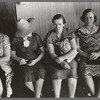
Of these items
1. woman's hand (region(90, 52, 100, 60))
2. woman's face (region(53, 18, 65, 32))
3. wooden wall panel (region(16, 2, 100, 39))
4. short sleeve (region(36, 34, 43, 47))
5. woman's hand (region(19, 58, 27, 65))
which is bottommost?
woman's hand (region(19, 58, 27, 65))

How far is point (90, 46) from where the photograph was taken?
1.55 m

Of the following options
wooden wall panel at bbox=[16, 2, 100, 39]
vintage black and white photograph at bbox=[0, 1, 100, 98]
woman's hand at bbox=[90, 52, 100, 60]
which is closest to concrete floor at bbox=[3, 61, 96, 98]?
vintage black and white photograph at bbox=[0, 1, 100, 98]

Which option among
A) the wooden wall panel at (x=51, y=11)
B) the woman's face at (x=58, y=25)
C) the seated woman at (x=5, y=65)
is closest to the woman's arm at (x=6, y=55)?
the seated woman at (x=5, y=65)

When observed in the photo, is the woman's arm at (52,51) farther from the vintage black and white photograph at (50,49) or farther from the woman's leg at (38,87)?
the woman's leg at (38,87)

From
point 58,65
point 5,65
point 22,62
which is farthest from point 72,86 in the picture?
point 5,65

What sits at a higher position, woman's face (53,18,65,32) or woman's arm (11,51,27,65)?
woman's face (53,18,65,32)

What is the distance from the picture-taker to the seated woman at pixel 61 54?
1.55 metres

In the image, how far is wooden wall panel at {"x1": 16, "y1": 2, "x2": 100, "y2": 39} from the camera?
5.05 ft

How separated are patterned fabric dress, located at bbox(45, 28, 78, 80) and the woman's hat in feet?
0.40

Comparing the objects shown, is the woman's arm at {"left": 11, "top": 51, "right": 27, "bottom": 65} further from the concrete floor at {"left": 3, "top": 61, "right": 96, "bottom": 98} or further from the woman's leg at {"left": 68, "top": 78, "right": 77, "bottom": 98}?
the woman's leg at {"left": 68, "top": 78, "right": 77, "bottom": 98}

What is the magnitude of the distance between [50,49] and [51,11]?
256 millimetres

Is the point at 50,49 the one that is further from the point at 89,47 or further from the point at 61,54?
the point at 89,47

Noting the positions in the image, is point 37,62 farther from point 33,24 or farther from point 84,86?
point 84,86

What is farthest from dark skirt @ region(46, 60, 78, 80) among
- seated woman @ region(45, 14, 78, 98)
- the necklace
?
the necklace
